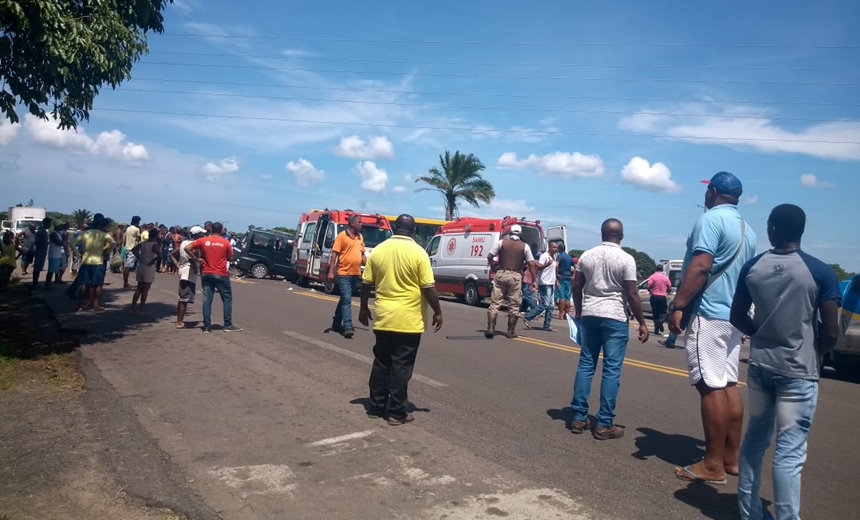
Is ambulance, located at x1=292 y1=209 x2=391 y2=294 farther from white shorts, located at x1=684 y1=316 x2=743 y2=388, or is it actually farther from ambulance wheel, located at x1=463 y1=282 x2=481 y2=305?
white shorts, located at x1=684 y1=316 x2=743 y2=388

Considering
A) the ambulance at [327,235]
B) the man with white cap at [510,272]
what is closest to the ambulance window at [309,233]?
the ambulance at [327,235]

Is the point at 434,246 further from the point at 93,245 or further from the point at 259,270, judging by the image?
the point at 93,245

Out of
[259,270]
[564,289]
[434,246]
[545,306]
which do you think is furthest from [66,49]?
[259,270]

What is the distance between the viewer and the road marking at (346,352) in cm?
813

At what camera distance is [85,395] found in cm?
710

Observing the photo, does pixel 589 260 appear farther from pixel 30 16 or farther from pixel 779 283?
pixel 30 16

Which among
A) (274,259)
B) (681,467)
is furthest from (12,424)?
(274,259)

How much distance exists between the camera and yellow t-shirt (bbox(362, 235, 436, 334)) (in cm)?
619

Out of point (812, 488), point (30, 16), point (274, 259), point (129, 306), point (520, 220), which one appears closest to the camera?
point (812, 488)

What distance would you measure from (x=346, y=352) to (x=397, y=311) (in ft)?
12.9

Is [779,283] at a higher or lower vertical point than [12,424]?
higher

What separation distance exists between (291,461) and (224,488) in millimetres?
649

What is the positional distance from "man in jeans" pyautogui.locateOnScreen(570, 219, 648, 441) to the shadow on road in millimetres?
262

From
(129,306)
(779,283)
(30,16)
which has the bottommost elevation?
(129,306)
